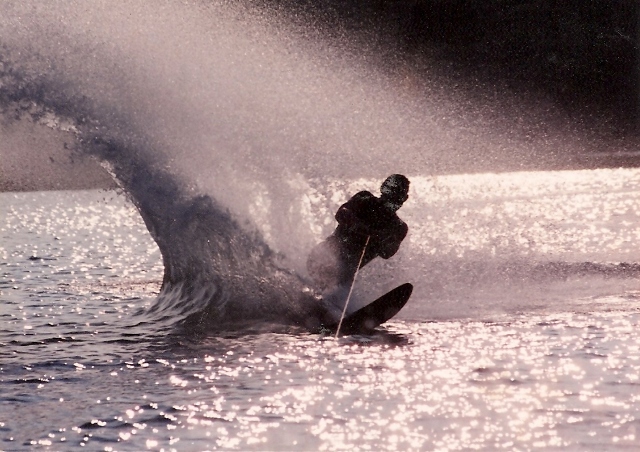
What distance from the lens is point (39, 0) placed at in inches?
805

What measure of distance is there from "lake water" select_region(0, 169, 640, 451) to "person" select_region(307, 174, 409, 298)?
1.01m

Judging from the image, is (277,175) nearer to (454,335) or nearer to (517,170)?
(454,335)

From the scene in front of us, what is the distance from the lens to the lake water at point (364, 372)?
8.98 meters

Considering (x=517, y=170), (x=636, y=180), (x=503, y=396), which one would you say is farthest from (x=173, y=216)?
(x=517, y=170)

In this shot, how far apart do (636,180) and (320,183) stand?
2483 inches

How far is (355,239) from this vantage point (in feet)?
46.8

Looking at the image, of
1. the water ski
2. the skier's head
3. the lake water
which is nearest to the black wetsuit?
the skier's head

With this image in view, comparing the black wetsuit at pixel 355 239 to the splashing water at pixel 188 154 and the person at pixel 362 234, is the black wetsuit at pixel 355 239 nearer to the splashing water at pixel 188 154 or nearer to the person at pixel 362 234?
the person at pixel 362 234

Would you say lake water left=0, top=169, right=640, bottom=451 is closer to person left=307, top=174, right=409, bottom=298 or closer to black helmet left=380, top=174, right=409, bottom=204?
person left=307, top=174, right=409, bottom=298

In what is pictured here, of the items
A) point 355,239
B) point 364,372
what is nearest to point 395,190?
point 355,239

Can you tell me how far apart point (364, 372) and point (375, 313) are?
2492 mm

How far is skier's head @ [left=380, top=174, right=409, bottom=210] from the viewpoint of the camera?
552 inches

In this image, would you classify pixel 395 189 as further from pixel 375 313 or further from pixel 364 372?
pixel 364 372

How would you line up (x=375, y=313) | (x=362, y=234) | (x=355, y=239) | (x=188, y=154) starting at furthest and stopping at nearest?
(x=188, y=154)
(x=355, y=239)
(x=362, y=234)
(x=375, y=313)
